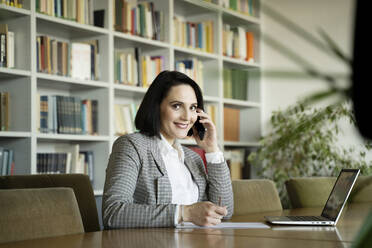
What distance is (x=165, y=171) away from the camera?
195 centimetres

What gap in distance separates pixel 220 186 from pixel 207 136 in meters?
0.26

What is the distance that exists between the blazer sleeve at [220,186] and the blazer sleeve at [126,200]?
0.35 m

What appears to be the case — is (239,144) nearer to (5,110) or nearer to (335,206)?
(5,110)

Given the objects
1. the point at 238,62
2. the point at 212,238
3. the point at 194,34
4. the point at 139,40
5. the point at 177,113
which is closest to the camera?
the point at 212,238

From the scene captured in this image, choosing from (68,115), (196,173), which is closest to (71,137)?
(68,115)

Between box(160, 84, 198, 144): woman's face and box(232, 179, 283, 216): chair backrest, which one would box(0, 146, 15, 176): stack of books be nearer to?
box(160, 84, 198, 144): woman's face

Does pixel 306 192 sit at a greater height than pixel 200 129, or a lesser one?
lesser

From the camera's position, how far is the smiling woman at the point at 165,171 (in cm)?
165

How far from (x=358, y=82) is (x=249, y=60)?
4.93m

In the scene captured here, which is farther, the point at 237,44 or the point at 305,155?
the point at 237,44

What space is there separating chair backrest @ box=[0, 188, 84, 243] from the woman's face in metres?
0.79

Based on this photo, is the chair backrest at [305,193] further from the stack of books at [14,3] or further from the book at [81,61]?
the stack of books at [14,3]

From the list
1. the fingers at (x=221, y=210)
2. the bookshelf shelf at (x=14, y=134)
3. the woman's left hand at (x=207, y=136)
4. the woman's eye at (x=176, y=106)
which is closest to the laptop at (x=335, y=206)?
Answer: the fingers at (x=221, y=210)

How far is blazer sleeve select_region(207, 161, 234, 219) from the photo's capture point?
208cm
